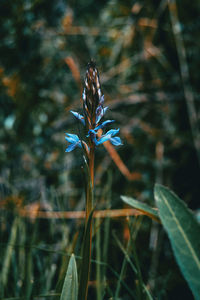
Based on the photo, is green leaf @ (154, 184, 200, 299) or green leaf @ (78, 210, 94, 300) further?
green leaf @ (154, 184, 200, 299)

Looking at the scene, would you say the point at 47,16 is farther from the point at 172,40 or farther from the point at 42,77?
the point at 172,40

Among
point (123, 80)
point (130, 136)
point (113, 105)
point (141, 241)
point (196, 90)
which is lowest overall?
point (141, 241)

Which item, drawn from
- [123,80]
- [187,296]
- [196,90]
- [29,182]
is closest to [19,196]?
[29,182]

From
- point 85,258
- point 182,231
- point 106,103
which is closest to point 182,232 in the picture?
point 182,231

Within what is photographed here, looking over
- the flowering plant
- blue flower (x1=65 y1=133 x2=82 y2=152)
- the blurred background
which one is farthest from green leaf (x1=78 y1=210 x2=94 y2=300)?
the blurred background

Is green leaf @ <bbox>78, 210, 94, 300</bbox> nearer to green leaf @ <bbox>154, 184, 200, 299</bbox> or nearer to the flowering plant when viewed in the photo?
the flowering plant

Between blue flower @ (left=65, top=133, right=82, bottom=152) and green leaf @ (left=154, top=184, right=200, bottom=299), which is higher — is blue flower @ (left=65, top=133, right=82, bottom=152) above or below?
above

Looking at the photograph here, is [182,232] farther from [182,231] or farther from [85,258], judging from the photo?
[85,258]
